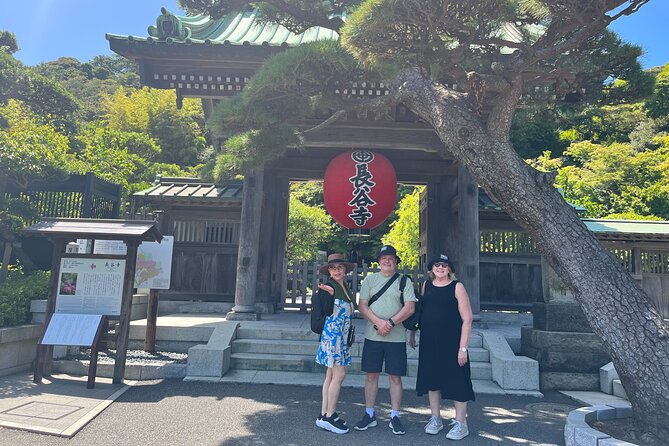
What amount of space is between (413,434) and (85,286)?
16.3ft

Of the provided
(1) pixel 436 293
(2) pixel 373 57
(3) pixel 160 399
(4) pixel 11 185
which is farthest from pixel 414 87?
(4) pixel 11 185

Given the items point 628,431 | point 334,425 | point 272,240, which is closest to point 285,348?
point 334,425

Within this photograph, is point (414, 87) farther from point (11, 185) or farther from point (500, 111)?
point (11, 185)

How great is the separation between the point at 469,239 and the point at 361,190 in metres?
2.72

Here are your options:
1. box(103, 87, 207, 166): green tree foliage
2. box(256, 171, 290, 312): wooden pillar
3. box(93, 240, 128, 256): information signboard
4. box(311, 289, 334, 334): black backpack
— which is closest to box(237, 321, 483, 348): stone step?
box(93, 240, 128, 256): information signboard

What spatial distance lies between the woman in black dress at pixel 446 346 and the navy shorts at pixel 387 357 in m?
0.22

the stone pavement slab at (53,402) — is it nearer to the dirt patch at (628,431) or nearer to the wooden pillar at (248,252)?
the wooden pillar at (248,252)

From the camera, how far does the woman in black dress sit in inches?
154

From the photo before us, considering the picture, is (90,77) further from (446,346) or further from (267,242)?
(446,346)

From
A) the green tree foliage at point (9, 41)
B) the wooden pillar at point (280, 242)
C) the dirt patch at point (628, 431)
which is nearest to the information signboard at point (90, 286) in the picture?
the wooden pillar at point (280, 242)

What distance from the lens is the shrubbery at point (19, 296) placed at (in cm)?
602

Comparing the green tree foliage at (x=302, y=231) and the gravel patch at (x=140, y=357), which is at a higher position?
the green tree foliage at (x=302, y=231)

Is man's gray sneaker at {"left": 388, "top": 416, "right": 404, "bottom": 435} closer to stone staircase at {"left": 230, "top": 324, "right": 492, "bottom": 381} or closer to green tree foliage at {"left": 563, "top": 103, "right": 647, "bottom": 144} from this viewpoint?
stone staircase at {"left": 230, "top": 324, "right": 492, "bottom": 381}

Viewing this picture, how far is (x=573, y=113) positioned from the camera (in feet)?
23.8
